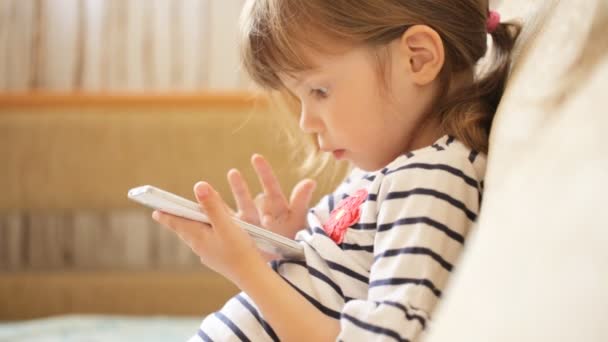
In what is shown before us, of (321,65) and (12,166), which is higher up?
(321,65)

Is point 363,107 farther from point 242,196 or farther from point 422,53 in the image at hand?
point 242,196

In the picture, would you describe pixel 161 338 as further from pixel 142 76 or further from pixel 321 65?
pixel 142 76

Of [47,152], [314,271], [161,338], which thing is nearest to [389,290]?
[314,271]

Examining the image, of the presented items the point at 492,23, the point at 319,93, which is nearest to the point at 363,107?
the point at 319,93

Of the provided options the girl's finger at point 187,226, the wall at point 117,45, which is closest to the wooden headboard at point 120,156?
the wall at point 117,45

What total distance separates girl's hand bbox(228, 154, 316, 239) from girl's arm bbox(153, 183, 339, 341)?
0.83 ft

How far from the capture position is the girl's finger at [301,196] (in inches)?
42.8

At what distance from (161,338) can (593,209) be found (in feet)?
3.97

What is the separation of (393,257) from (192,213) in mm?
226

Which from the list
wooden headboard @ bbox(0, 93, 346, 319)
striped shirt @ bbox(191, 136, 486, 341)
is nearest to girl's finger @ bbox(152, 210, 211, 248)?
striped shirt @ bbox(191, 136, 486, 341)

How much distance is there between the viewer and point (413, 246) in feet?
2.37

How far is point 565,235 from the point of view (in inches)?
17.4

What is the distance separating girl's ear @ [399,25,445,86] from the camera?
87cm

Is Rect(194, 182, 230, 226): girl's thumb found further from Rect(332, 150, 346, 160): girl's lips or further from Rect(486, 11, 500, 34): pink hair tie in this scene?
Rect(486, 11, 500, 34): pink hair tie
